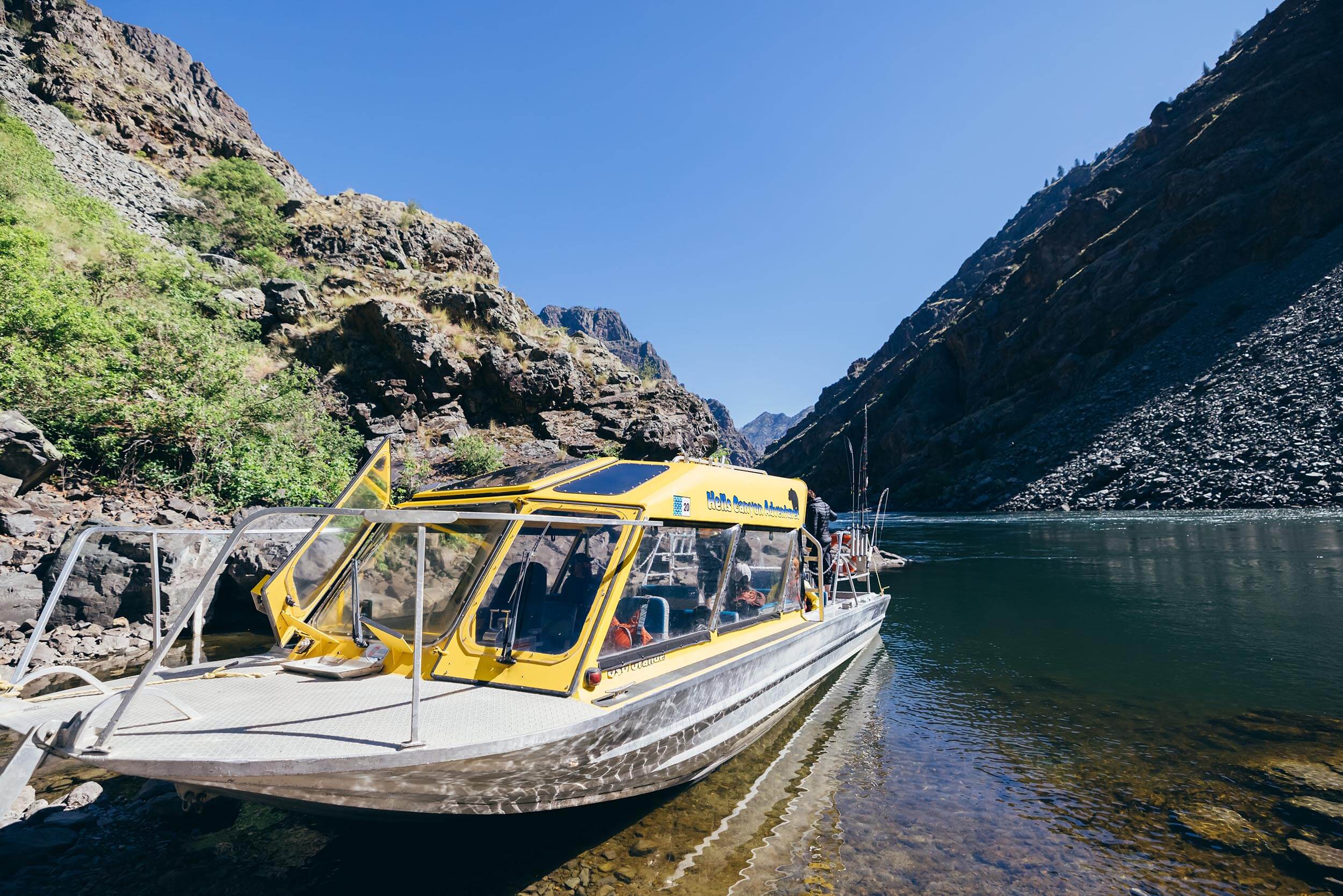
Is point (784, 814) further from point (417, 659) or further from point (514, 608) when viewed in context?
point (417, 659)

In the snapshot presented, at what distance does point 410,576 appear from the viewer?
5.49 m

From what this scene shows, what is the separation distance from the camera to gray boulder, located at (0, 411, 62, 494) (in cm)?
1065

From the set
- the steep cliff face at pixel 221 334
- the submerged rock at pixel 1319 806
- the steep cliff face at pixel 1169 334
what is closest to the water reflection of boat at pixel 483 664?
the submerged rock at pixel 1319 806

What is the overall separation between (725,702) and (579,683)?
1933 mm

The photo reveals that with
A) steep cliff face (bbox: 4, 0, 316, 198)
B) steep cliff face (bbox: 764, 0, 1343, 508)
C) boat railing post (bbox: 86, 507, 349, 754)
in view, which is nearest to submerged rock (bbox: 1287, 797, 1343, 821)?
boat railing post (bbox: 86, 507, 349, 754)

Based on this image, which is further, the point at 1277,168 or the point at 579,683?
the point at 1277,168

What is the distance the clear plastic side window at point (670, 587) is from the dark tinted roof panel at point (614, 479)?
512 mm

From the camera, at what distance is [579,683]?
14.2 feet

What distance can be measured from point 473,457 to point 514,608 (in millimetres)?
16428

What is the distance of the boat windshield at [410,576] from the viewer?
4969 mm

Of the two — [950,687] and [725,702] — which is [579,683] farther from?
[950,687]

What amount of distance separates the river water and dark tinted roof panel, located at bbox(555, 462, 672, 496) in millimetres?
2703

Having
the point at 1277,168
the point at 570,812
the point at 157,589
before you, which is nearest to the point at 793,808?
the point at 570,812

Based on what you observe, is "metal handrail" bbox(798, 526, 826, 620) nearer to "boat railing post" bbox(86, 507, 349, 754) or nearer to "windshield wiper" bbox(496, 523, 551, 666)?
"windshield wiper" bbox(496, 523, 551, 666)
